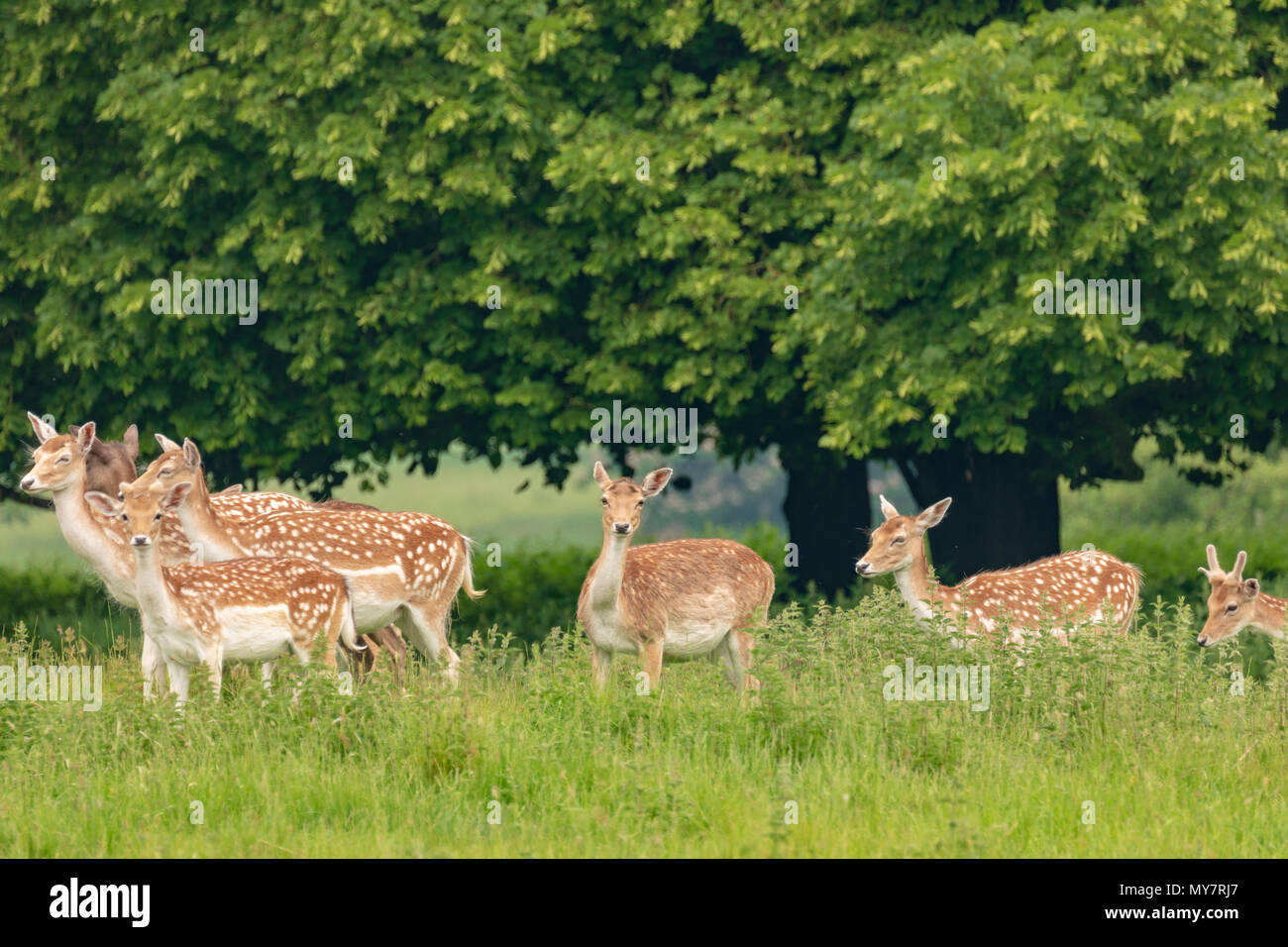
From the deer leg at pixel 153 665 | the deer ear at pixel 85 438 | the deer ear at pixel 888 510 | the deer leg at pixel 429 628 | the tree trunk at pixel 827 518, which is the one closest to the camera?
the deer leg at pixel 153 665

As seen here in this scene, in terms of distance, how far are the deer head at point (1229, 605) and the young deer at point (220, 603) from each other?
6193 mm

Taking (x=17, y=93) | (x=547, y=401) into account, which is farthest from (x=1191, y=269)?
(x=17, y=93)

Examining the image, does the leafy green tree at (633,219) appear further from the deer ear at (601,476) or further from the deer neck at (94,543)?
the deer neck at (94,543)

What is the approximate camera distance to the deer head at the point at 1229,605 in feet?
41.5

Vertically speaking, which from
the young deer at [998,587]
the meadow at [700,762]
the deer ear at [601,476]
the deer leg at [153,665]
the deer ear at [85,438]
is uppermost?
the deer ear at [85,438]

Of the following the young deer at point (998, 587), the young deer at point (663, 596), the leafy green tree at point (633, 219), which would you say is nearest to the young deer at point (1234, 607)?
the young deer at point (998, 587)

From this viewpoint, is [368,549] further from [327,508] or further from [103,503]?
[103,503]

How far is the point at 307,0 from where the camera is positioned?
15.6 meters

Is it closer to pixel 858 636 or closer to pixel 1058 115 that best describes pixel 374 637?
pixel 858 636

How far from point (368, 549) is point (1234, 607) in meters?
6.12

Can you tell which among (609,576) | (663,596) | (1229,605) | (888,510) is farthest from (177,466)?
(1229,605)

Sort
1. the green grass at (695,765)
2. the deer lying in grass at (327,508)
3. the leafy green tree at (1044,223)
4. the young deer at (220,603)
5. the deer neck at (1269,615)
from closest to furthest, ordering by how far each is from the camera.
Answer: the green grass at (695,765) → the young deer at (220,603) → the deer lying in grass at (327,508) → the deer neck at (1269,615) → the leafy green tree at (1044,223)

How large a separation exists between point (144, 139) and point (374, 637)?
5482mm

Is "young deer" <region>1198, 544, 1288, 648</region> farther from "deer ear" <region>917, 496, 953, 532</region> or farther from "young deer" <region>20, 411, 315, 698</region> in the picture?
"young deer" <region>20, 411, 315, 698</region>
